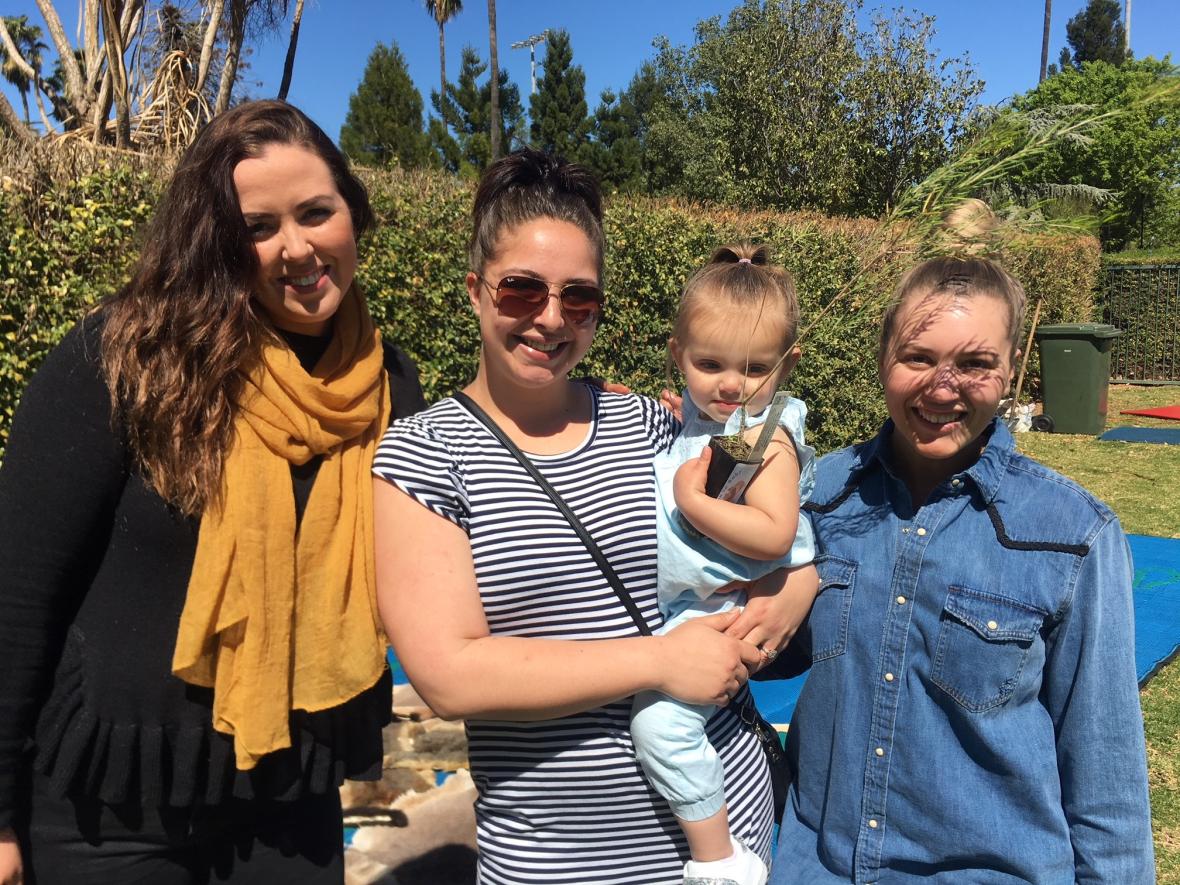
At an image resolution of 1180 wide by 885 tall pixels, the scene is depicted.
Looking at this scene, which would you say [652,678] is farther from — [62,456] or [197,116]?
[197,116]

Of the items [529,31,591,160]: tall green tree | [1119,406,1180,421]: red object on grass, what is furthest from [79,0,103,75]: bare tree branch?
[529,31,591,160]: tall green tree

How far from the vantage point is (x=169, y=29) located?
10555 millimetres

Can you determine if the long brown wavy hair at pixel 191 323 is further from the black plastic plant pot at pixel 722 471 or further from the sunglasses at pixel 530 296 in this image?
the black plastic plant pot at pixel 722 471

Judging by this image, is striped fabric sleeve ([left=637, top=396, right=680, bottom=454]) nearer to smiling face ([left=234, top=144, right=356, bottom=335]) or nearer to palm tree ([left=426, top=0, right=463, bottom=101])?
smiling face ([left=234, top=144, right=356, bottom=335])

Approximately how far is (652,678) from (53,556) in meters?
1.15

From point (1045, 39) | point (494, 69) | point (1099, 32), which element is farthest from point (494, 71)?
point (1099, 32)

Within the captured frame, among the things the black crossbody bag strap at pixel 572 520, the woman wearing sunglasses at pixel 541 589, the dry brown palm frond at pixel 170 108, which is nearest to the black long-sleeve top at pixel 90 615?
the woman wearing sunglasses at pixel 541 589

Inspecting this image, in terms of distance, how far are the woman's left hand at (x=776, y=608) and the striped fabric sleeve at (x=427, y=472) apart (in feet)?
2.01

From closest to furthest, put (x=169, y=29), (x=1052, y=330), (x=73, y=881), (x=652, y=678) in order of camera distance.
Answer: (x=652, y=678), (x=73, y=881), (x=169, y=29), (x=1052, y=330)

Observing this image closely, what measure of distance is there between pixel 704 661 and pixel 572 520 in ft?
1.21

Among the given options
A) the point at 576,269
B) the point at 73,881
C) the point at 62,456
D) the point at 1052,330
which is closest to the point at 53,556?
the point at 62,456

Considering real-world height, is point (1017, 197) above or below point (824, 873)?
above

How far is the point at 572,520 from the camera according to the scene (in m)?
1.60

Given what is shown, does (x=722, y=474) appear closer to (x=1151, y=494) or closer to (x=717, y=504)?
(x=717, y=504)
